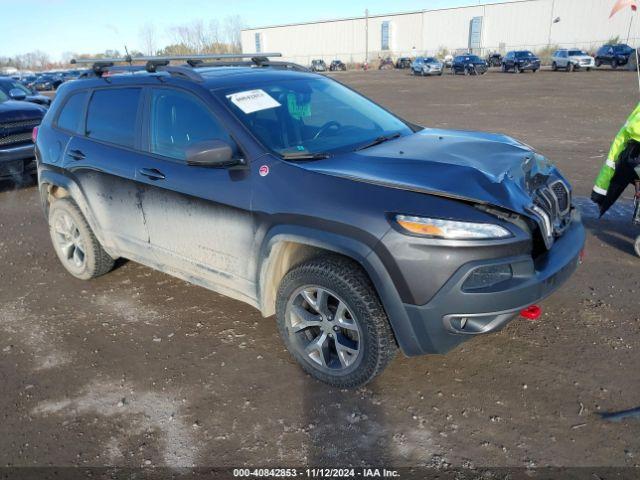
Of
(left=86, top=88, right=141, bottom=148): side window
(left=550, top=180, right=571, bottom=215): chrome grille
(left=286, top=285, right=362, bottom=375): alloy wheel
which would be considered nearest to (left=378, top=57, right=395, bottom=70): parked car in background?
(left=86, top=88, right=141, bottom=148): side window

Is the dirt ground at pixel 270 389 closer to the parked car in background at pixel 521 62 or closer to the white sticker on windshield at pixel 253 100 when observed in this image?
the white sticker on windshield at pixel 253 100

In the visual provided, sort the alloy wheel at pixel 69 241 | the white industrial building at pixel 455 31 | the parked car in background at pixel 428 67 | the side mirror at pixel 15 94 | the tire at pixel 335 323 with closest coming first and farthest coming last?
the tire at pixel 335 323 → the alloy wheel at pixel 69 241 → the side mirror at pixel 15 94 → the parked car in background at pixel 428 67 → the white industrial building at pixel 455 31

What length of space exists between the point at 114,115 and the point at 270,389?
8.33ft

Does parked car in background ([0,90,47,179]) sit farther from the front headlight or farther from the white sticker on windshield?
the front headlight

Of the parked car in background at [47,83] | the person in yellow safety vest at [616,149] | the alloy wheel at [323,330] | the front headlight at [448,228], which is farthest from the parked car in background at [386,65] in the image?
the front headlight at [448,228]

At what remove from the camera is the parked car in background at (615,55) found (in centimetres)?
3519

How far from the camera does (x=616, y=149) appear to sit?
4.73m

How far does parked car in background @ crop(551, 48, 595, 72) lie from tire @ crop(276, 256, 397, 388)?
39.4m

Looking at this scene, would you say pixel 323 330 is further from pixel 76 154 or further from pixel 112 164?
pixel 76 154

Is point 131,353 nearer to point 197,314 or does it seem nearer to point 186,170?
point 197,314

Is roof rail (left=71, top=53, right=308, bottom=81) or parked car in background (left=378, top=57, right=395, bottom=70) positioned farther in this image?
parked car in background (left=378, top=57, right=395, bottom=70)

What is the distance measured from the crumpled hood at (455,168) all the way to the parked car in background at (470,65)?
133ft

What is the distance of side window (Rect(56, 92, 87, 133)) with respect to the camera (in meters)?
4.43

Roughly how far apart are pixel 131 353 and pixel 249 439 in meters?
1.35
